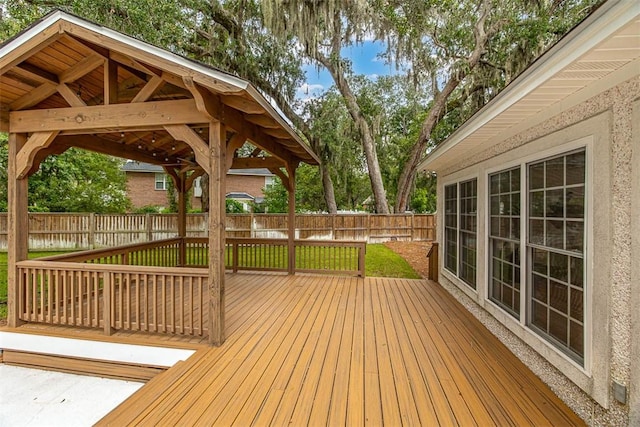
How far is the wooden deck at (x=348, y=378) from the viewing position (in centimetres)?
225

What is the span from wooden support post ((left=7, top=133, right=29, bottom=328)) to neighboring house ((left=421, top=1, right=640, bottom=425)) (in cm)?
549

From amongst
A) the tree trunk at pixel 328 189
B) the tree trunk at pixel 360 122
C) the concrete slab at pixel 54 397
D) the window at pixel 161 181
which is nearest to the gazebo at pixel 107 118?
the concrete slab at pixel 54 397

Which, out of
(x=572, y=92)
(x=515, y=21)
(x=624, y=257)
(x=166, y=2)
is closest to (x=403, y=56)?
(x=515, y=21)

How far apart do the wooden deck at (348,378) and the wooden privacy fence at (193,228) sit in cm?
829

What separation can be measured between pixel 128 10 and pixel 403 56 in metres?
9.66

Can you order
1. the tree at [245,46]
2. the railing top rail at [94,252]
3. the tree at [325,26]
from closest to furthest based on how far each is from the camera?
the railing top rail at [94,252] < the tree at [325,26] < the tree at [245,46]

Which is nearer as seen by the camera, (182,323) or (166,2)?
(182,323)

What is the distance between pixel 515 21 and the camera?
35.5 feet

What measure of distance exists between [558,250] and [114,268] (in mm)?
4647

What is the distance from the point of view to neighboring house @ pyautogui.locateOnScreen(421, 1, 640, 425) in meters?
1.83

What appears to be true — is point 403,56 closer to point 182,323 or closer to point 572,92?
point 572,92

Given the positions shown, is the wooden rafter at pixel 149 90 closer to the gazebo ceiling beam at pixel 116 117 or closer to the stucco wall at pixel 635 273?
the gazebo ceiling beam at pixel 116 117

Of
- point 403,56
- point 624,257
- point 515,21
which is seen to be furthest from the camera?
point 403,56

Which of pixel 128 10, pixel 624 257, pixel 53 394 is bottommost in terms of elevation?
pixel 53 394
